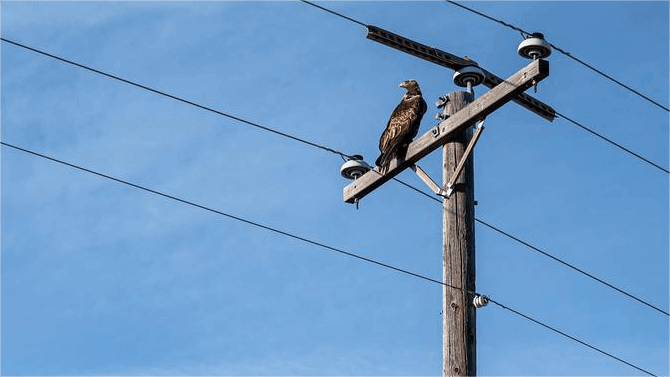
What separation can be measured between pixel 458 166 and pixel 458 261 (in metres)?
0.84

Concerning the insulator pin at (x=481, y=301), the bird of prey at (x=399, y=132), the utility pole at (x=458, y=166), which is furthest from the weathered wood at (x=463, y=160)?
the insulator pin at (x=481, y=301)

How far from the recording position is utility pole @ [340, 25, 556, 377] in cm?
923

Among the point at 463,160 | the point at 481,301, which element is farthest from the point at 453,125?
the point at 481,301

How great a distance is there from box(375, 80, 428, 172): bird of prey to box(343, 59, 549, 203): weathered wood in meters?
0.06

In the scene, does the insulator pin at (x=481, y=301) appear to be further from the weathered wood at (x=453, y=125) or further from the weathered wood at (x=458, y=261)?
the weathered wood at (x=453, y=125)

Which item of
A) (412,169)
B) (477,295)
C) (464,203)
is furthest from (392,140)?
(477,295)

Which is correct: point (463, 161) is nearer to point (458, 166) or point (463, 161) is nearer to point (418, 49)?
point (458, 166)

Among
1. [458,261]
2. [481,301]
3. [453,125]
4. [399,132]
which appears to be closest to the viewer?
[481,301]

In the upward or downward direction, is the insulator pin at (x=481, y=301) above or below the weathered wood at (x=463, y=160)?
below

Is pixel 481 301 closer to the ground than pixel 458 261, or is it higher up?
closer to the ground

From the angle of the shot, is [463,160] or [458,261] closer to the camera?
[458,261]

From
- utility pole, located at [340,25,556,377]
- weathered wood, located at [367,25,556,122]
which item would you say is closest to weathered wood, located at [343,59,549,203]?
utility pole, located at [340,25,556,377]

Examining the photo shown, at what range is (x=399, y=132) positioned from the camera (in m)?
10.4

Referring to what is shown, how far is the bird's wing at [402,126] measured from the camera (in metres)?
10.4
